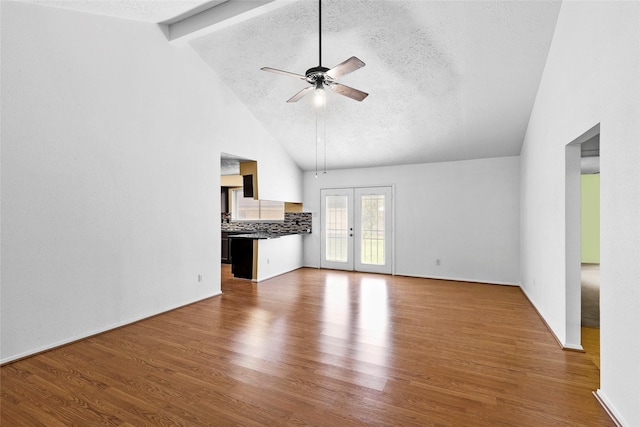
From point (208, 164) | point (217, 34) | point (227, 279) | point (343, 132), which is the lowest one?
point (227, 279)

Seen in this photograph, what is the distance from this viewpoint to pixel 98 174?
3184 millimetres

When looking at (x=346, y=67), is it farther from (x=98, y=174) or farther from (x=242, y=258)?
(x=242, y=258)

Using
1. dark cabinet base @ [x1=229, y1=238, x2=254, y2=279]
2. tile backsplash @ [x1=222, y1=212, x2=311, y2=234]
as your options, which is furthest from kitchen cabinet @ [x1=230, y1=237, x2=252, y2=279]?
tile backsplash @ [x1=222, y1=212, x2=311, y2=234]

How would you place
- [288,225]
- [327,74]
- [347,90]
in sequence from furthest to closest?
[288,225]
[347,90]
[327,74]

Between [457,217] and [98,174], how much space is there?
584cm

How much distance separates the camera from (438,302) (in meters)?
4.36

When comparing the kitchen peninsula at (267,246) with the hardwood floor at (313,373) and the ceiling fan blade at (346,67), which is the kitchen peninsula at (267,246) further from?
the ceiling fan blade at (346,67)

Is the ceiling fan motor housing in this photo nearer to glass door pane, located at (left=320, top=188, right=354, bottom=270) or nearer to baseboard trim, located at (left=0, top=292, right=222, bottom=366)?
baseboard trim, located at (left=0, top=292, right=222, bottom=366)

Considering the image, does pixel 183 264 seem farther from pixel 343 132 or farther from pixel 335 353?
pixel 343 132

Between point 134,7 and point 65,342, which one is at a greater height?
point 134,7

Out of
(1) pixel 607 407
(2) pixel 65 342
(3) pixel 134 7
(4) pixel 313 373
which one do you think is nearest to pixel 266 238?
(2) pixel 65 342

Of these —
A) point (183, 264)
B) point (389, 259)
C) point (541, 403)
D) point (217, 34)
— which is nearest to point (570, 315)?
A: point (541, 403)

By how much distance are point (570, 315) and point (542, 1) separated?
297 cm

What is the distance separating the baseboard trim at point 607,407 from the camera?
1760 mm
